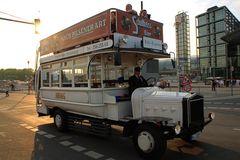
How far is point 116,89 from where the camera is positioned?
805 centimetres

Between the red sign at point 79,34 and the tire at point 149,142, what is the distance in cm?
284

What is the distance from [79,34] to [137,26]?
2.01 metres

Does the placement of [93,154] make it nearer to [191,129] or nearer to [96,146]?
[96,146]

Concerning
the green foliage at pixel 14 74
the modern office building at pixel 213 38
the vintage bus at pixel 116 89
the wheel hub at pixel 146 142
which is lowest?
the wheel hub at pixel 146 142

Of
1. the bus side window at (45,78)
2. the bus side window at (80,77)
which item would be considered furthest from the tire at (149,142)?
the bus side window at (45,78)

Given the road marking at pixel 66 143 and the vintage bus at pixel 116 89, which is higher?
the vintage bus at pixel 116 89

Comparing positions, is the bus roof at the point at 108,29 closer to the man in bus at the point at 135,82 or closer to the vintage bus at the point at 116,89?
the vintage bus at the point at 116,89

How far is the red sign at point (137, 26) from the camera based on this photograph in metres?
7.52

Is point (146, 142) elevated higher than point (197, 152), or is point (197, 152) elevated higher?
point (146, 142)

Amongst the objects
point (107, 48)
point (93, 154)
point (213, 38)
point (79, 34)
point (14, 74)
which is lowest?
point (93, 154)

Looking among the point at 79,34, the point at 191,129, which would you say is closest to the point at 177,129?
the point at 191,129

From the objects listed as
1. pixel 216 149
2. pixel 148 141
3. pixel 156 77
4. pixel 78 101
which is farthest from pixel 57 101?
pixel 216 149

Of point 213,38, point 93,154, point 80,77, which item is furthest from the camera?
point 213,38

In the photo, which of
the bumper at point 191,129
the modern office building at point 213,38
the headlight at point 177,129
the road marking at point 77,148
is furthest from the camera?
the modern office building at point 213,38
